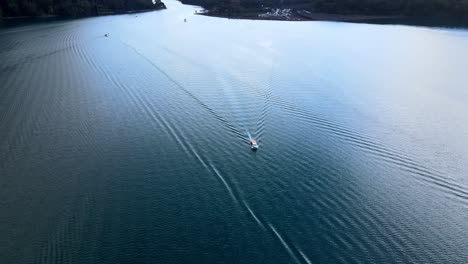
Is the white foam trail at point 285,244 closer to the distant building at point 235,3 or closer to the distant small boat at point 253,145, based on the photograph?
the distant small boat at point 253,145

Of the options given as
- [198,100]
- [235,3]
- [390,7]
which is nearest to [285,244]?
[198,100]

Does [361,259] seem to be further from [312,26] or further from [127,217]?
[312,26]

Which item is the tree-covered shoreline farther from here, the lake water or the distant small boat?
the distant small boat

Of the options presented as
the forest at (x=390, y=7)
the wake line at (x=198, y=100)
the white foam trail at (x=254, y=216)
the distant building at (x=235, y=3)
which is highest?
the distant building at (x=235, y=3)

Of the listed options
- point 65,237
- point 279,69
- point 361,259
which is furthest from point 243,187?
point 279,69

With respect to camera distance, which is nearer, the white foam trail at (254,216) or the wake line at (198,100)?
the white foam trail at (254,216)

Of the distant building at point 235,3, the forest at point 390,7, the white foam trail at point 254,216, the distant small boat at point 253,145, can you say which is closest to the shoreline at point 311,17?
the forest at point 390,7
